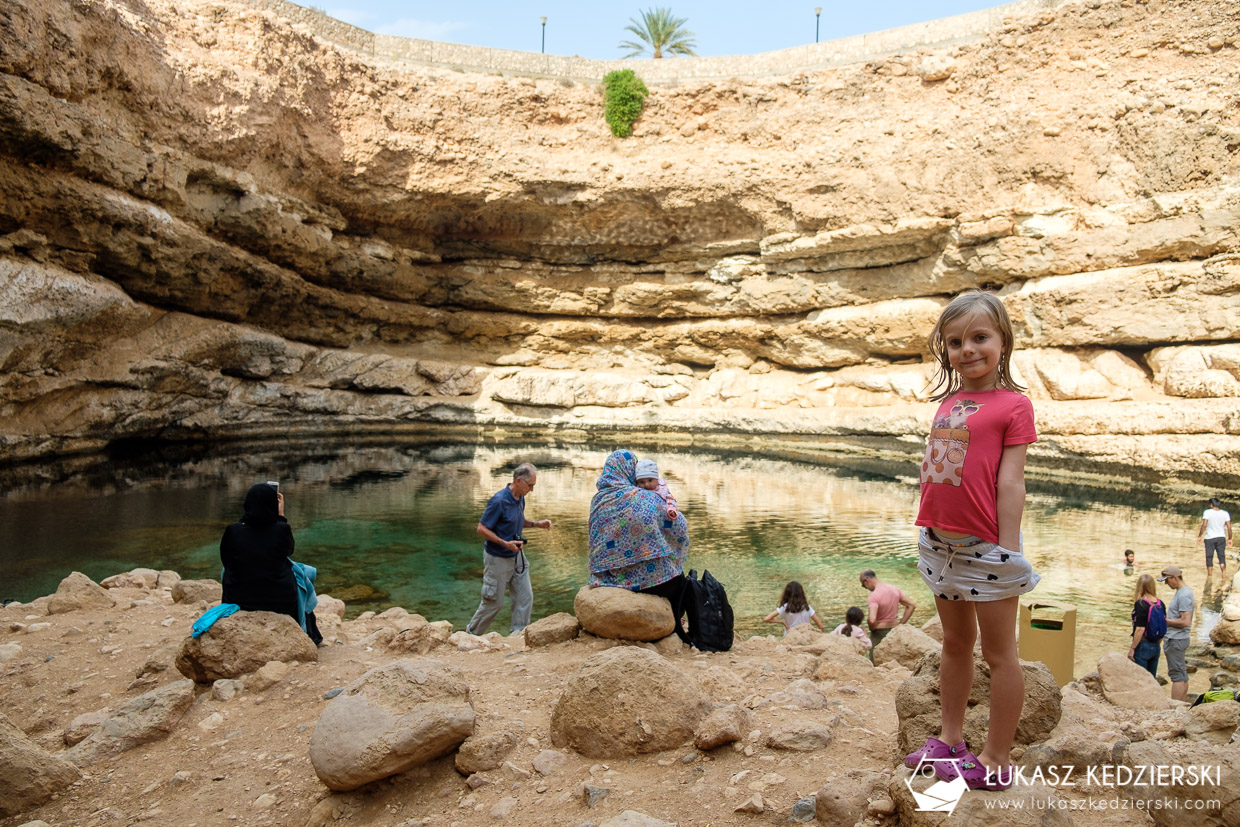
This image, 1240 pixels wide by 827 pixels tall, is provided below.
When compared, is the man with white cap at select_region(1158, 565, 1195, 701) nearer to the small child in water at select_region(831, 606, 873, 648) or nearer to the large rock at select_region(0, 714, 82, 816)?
the small child in water at select_region(831, 606, 873, 648)

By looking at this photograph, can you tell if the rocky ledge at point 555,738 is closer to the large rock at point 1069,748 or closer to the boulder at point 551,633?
the large rock at point 1069,748

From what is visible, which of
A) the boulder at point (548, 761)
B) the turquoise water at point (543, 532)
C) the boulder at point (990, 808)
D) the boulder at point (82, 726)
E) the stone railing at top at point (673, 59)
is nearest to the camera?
the boulder at point (990, 808)

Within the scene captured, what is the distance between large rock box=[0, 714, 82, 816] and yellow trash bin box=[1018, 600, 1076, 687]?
488 centimetres

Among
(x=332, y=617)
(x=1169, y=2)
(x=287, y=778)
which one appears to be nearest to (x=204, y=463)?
(x=332, y=617)

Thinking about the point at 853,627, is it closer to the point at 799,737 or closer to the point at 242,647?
the point at 799,737

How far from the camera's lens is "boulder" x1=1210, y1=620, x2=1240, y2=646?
7.00 meters

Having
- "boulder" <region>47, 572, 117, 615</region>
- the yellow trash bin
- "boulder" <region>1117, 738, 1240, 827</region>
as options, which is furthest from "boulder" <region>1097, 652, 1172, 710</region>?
"boulder" <region>47, 572, 117, 615</region>

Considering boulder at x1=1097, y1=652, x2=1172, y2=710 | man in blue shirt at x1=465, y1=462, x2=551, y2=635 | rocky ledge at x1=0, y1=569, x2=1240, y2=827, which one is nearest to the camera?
rocky ledge at x1=0, y1=569, x2=1240, y2=827

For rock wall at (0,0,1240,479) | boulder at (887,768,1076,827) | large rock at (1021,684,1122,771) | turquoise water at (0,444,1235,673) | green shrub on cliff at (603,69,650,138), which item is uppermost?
green shrub on cliff at (603,69,650,138)

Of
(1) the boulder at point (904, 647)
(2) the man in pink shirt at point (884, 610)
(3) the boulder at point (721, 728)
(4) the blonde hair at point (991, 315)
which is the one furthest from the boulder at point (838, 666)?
(2) the man in pink shirt at point (884, 610)

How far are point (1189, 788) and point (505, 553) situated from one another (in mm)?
4945

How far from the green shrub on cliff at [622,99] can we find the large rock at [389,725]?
25.1 meters

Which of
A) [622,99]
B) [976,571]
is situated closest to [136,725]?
[976,571]

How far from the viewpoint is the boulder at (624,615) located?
452 centimetres
